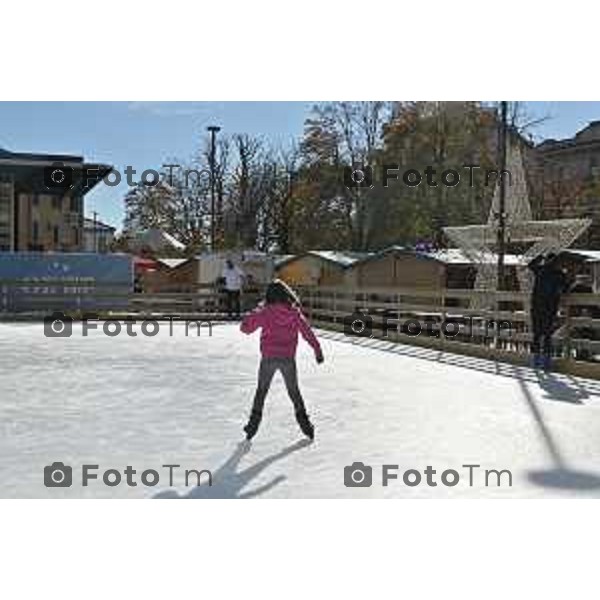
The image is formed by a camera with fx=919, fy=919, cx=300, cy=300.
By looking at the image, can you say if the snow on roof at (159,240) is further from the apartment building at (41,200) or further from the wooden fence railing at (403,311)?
the wooden fence railing at (403,311)

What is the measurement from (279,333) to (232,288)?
53.4 ft

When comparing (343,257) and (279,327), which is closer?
(279,327)

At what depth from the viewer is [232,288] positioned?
75.2 ft

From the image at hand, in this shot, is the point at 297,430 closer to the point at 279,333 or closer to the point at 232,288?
the point at 279,333

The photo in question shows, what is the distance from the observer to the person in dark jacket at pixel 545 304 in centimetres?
1152

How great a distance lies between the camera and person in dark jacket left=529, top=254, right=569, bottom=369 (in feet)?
37.8

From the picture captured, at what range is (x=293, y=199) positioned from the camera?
36781 millimetres

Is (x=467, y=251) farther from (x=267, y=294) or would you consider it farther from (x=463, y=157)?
(x=267, y=294)

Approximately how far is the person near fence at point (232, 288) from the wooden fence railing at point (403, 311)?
115 cm

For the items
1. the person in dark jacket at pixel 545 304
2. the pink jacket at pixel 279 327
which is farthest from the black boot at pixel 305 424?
the person in dark jacket at pixel 545 304

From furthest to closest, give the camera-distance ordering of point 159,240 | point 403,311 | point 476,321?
point 159,240, point 403,311, point 476,321

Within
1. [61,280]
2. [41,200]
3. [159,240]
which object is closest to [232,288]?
[61,280]

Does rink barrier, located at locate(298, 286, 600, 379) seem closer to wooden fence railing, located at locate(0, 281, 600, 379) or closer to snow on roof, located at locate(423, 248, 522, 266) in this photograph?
wooden fence railing, located at locate(0, 281, 600, 379)

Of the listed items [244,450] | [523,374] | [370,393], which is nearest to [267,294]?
[244,450]
